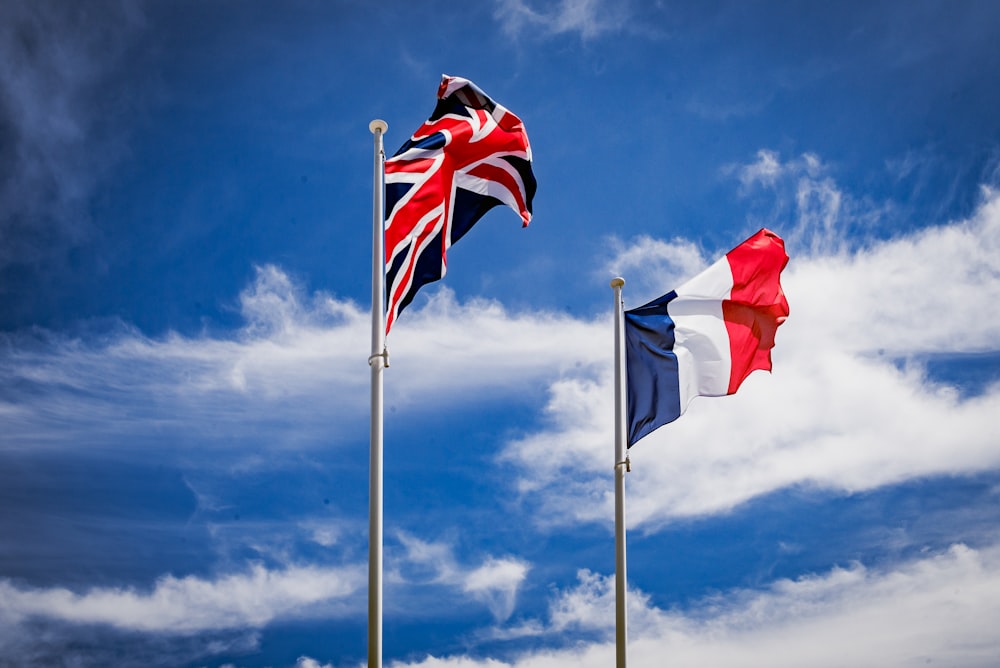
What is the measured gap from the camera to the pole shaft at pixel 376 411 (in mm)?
13547

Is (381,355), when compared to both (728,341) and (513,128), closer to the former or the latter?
(513,128)

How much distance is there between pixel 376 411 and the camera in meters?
14.4

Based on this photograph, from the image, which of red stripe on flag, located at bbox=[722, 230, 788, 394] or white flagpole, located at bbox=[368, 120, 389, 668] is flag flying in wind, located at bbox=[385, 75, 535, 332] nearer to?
white flagpole, located at bbox=[368, 120, 389, 668]

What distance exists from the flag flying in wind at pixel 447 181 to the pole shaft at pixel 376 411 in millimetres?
224

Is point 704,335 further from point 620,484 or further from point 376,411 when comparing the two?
point 376,411

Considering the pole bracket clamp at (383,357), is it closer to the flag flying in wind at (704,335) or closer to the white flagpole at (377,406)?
the white flagpole at (377,406)

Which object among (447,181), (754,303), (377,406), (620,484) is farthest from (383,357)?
(754,303)

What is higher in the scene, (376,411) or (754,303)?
(754,303)

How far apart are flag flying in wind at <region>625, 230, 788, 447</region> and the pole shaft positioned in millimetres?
7534

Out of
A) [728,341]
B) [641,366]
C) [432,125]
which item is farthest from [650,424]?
[432,125]

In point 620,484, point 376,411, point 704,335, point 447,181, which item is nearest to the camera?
point 376,411

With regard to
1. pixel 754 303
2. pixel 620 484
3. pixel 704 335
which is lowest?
pixel 620 484

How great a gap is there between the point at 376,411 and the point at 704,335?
9.15 metres

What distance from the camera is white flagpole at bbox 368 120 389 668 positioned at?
1355 centimetres
